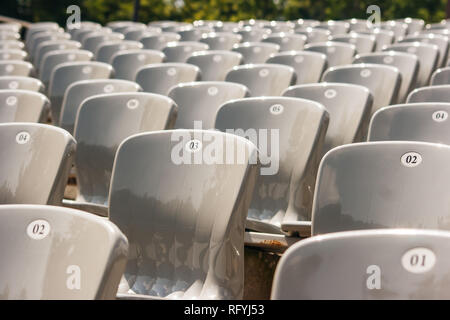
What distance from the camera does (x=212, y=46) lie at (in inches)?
288

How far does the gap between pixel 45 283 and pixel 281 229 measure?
135cm

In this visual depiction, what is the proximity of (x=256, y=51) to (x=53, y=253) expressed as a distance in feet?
15.0

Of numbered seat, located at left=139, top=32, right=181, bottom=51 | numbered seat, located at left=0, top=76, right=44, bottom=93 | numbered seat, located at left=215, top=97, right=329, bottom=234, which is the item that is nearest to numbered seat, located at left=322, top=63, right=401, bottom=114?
numbered seat, located at left=215, top=97, right=329, bottom=234

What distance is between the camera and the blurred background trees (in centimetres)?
1576

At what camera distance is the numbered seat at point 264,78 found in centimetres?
444

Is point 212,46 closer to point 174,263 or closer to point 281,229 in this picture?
point 281,229

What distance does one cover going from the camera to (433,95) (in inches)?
139

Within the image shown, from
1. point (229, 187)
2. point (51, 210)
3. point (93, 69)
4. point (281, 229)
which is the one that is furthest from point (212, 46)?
point (51, 210)

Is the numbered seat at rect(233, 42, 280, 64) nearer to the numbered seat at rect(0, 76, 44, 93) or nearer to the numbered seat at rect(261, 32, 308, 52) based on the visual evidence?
the numbered seat at rect(261, 32, 308, 52)

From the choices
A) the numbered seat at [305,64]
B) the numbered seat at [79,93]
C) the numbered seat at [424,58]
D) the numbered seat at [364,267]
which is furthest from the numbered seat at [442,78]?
the numbered seat at [364,267]

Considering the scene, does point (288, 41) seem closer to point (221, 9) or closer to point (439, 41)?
point (439, 41)

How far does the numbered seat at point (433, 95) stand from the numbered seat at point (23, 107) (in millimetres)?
1702

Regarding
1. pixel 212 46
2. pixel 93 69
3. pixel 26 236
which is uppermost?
pixel 26 236

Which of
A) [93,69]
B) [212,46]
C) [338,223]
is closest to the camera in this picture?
[338,223]
